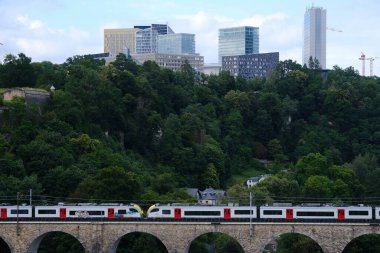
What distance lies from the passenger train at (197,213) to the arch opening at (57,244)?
90.2 inches

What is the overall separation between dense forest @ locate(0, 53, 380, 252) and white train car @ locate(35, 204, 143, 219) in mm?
10135

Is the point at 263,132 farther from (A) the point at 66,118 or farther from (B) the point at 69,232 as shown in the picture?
(B) the point at 69,232

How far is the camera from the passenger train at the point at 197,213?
2603 inches

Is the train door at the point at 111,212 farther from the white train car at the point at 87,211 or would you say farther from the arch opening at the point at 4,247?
the arch opening at the point at 4,247

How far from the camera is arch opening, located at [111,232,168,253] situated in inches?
2847

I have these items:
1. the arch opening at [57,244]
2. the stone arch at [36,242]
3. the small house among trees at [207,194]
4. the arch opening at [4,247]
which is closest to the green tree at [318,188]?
the small house among trees at [207,194]

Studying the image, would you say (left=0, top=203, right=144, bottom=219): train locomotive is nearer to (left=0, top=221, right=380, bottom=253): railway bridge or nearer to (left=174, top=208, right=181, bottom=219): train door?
(left=0, top=221, right=380, bottom=253): railway bridge

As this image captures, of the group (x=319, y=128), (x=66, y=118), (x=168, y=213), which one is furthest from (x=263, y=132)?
(x=168, y=213)

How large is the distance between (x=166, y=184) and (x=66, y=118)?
13844 mm

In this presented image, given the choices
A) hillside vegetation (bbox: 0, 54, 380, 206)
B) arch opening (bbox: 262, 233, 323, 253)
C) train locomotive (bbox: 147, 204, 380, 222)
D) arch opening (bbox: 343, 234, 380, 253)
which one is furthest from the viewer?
hillside vegetation (bbox: 0, 54, 380, 206)

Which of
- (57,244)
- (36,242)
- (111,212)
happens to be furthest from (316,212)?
(57,244)

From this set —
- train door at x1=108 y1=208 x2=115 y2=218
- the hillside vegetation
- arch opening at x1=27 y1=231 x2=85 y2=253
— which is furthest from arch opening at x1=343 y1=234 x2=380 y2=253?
arch opening at x1=27 y1=231 x2=85 y2=253

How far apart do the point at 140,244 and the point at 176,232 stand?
633 cm

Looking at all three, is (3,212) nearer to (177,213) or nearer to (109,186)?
(177,213)
